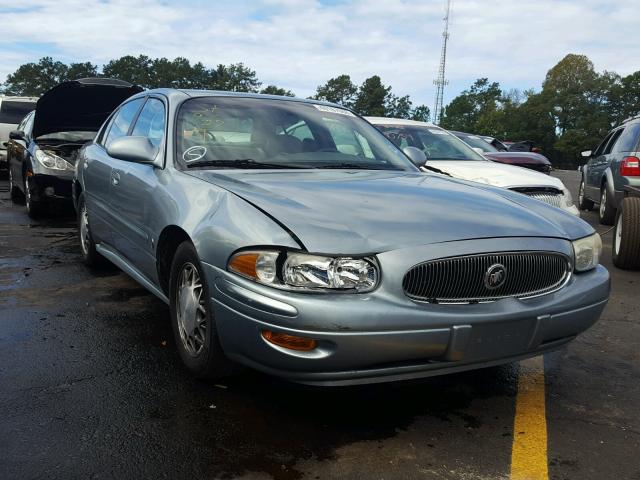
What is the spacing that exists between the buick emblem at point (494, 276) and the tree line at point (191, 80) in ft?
315

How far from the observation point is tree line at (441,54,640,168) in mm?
79375

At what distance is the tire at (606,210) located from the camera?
949cm

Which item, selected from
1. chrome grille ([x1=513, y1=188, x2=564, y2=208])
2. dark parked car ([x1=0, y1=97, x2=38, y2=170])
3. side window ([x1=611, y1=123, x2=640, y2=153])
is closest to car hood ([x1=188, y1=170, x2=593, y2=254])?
chrome grille ([x1=513, y1=188, x2=564, y2=208])

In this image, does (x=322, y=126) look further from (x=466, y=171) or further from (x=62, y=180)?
(x=62, y=180)

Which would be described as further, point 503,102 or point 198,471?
point 503,102

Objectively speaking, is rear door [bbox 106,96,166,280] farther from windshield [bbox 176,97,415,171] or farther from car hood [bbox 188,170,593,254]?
car hood [bbox 188,170,593,254]

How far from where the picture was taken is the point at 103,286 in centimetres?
512

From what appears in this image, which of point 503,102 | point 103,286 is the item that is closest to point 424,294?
point 103,286

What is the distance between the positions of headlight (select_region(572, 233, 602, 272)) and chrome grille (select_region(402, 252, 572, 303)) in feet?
0.81

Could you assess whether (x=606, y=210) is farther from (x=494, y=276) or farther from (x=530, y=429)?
(x=494, y=276)

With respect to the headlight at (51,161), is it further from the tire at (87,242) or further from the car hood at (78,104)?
the tire at (87,242)

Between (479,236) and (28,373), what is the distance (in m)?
2.31

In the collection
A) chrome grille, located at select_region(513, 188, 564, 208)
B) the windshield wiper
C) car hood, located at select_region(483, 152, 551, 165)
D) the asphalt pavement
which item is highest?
the windshield wiper

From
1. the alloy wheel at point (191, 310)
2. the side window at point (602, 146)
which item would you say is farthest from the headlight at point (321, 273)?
the side window at point (602, 146)
